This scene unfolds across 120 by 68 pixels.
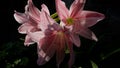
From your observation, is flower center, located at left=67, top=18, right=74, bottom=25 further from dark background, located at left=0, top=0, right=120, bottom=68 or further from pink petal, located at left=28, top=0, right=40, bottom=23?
dark background, located at left=0, top=0, right=120, bottom=68

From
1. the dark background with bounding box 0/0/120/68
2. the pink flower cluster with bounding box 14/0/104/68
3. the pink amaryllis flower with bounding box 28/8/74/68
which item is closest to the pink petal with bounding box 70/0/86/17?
the pink flower cluster with bounding box 14/0/104/68

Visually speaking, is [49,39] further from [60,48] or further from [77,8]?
[77,8]

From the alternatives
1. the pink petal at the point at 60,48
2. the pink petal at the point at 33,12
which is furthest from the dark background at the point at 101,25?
the pink petal at the point at 33,12

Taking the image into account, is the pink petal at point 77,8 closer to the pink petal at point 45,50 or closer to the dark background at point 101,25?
the pink petal at point 45,50

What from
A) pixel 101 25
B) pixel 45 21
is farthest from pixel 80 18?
pixel 101 25

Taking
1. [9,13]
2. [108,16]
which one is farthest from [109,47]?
[9,13]

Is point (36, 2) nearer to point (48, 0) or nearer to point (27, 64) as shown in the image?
point (48, 0)
